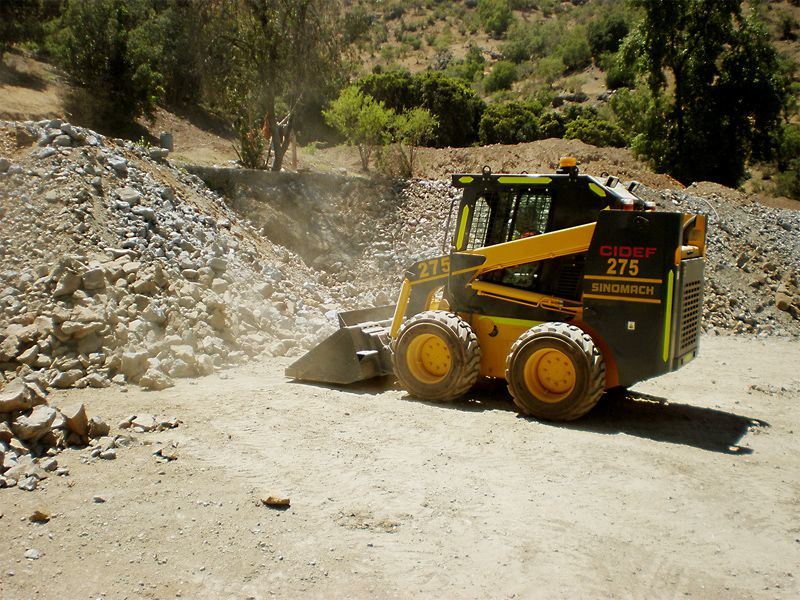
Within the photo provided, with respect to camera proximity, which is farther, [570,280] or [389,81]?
[389,81]

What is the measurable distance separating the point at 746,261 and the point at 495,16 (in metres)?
45.0

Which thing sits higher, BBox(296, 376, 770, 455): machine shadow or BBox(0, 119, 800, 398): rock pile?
BBox(0, 119, 800, 398): rock pile

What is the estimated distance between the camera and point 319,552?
4.57 m

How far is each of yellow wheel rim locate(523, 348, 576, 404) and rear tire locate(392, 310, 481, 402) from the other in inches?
26.0

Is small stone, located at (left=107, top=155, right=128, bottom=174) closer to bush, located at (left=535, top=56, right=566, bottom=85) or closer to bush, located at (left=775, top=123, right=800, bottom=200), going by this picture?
bush, located at (left=775, top=123, right=800, bottom=200)

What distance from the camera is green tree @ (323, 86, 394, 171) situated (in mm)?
18938

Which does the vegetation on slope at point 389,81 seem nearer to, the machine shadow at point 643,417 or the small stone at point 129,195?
the small stone at point 129,195

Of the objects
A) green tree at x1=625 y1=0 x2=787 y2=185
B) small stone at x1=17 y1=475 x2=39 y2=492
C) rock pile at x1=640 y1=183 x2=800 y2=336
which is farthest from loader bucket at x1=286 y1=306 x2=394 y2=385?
green tree at x1=625 y1=0 x2=787 y2=185

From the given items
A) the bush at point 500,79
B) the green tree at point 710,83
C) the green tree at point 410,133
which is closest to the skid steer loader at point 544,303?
the green tree at point 410,133

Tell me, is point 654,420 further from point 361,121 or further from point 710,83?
point 710,83

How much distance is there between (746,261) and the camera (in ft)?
52.4

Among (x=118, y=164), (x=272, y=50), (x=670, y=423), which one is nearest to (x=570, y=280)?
(x=670, y=423)

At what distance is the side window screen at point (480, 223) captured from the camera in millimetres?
8320

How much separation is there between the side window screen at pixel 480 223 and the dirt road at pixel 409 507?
181cm
